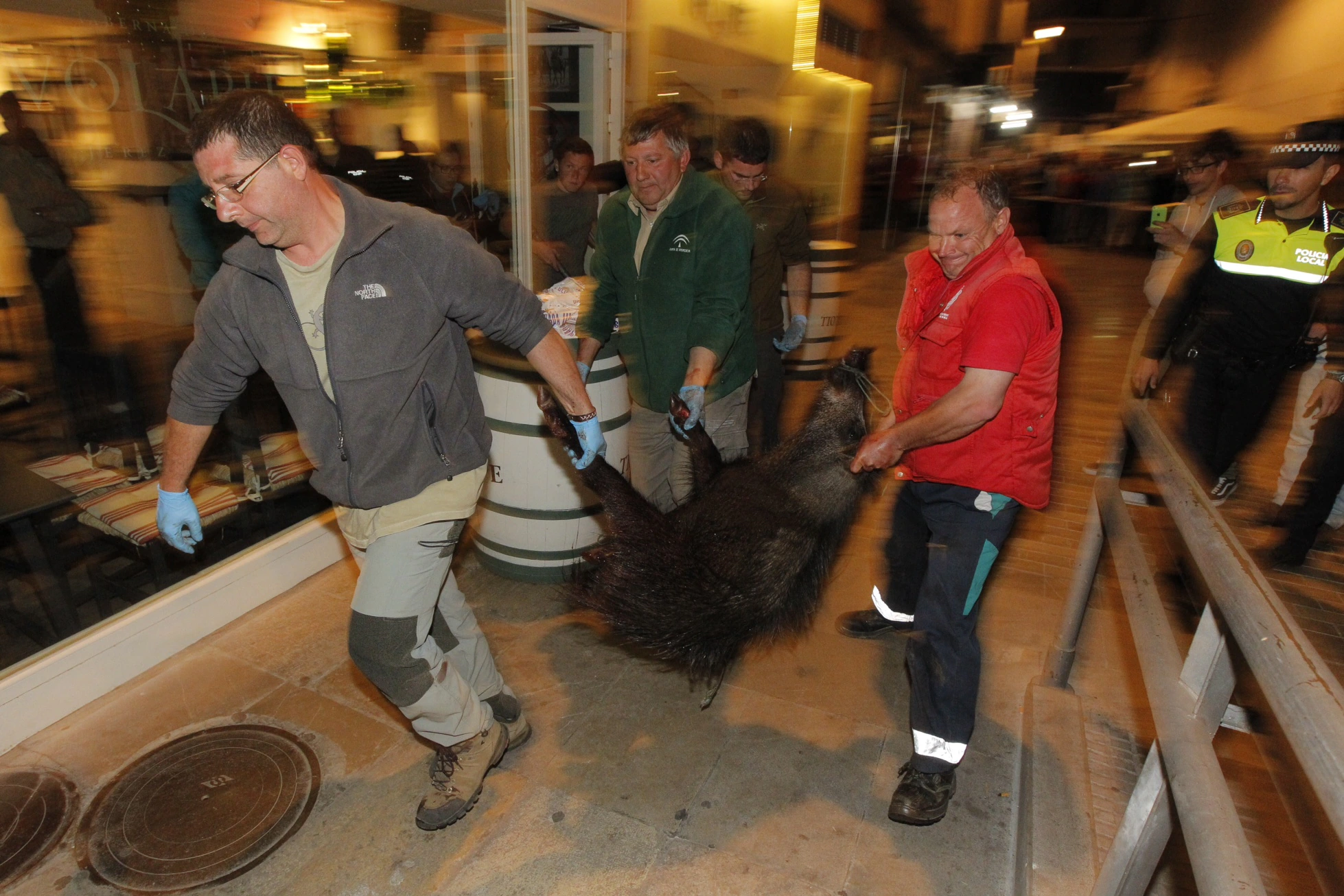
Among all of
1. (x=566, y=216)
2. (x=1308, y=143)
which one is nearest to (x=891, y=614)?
(x=1308, y=143)

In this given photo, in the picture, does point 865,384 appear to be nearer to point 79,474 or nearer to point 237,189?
point 237,189

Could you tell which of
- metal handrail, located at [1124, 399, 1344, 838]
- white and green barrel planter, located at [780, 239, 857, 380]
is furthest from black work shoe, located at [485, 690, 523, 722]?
white and green barrel planter, located at [780, 239, 857, 380]

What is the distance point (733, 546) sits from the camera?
2.38 m

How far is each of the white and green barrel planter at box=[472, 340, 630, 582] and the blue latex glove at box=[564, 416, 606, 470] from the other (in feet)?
2.74

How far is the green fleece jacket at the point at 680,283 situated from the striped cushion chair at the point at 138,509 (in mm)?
2054

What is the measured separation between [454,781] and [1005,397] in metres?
2.20

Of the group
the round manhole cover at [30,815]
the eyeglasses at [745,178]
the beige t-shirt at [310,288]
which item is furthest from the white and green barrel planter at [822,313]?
the round manhole cover at [30,815]

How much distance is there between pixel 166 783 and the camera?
104 inches

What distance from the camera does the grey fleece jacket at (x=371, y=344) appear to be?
2002 millimetres

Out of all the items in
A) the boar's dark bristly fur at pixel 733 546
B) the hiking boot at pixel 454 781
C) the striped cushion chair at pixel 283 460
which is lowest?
the hiking boot at pixel 454 781

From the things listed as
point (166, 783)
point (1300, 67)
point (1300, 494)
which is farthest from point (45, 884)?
point (1300, 67)

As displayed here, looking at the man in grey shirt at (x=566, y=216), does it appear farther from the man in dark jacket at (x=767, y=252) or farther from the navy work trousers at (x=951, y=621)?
the navy work trousers at (x=951, y=621)

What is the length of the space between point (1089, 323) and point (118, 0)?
11.6m

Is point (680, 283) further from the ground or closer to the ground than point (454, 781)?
further from the ground
